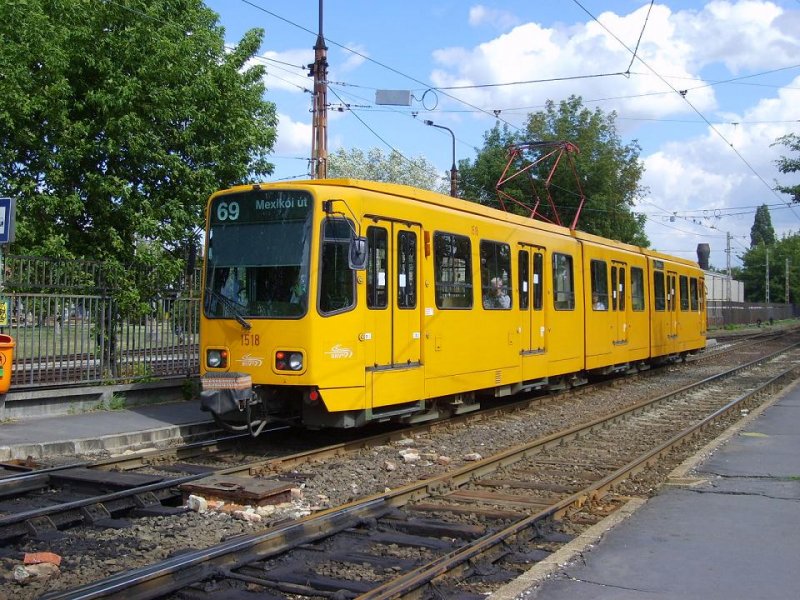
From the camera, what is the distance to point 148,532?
21.5 feet

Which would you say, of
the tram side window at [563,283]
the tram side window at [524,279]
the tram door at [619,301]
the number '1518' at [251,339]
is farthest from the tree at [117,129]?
the tram door at [619,301]

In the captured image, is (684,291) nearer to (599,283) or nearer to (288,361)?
(599,283)

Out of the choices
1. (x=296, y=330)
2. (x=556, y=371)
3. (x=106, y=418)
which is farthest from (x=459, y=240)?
(x=106, y=418)

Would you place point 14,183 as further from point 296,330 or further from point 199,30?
point 296,330

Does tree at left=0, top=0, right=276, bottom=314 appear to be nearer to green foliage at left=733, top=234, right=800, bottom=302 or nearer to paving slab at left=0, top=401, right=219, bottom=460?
paving slab at left=0, top=401, right=219, bottom=460

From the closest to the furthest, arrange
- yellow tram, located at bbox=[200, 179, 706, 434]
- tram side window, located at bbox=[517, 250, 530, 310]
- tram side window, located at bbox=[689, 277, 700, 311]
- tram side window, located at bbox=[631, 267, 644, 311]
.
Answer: yellow tram, located at bbox=[200, 179, 706, 434], tram side window, located at bbox=[517, 250, 530, 310], tram side window, located at bbox=[631, 267, 644, 311], tram side window, located at bbox=[689, 277, 700, 311]

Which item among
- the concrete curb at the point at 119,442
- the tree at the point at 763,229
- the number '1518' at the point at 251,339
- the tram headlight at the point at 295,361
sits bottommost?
the concrete curb at the point at 119,442

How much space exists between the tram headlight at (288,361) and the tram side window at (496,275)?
4.00 m

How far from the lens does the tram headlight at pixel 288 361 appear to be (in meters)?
9.49

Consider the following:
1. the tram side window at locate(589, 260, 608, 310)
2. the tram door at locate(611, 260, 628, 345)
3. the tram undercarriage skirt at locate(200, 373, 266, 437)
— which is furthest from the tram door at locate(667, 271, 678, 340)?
the tram undercarriage skirt at locate(200, 373, 266, 437)

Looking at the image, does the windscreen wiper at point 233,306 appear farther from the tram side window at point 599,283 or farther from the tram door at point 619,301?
the tram door at point 619,301

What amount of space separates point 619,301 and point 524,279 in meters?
5.88

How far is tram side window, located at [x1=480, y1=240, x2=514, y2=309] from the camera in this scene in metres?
12.7

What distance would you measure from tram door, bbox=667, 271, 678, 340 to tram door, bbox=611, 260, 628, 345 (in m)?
4.07
